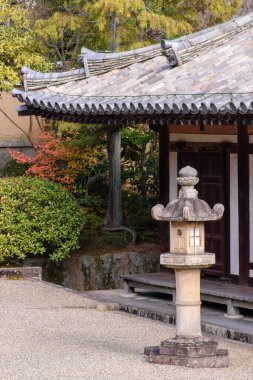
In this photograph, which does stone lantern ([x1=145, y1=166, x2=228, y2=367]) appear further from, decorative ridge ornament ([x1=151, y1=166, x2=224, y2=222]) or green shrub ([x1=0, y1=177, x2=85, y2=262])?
green shrub ([x1=0, y1=177, x2=85, y2=262])

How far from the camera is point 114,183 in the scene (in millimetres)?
20109

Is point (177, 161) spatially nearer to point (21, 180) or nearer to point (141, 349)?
point (21, 180)

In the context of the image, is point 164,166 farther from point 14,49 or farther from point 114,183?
point 14,49

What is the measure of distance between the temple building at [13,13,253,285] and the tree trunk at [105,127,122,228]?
3.93 meters

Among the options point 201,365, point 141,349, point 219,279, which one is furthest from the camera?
point 219,279

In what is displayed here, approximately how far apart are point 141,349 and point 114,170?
9.13 metres

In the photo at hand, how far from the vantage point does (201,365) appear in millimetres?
10281

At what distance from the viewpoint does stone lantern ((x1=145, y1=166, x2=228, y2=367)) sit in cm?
1038

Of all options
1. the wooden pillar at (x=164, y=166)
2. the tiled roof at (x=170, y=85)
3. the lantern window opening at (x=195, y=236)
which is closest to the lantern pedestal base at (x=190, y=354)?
the lantern window opening at (x=195, y=236)

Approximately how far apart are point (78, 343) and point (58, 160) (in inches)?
357

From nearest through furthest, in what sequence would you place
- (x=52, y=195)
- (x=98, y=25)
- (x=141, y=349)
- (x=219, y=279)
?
(x=141, y=349) < (x=219, y=279) < (x=52, y=195) < (x=98, y=25)

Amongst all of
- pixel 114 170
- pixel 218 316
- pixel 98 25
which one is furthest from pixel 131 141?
pixel 218 316

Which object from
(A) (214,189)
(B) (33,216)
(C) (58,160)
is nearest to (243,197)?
(A) (214,189)

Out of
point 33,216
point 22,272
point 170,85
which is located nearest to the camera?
point 170,85
